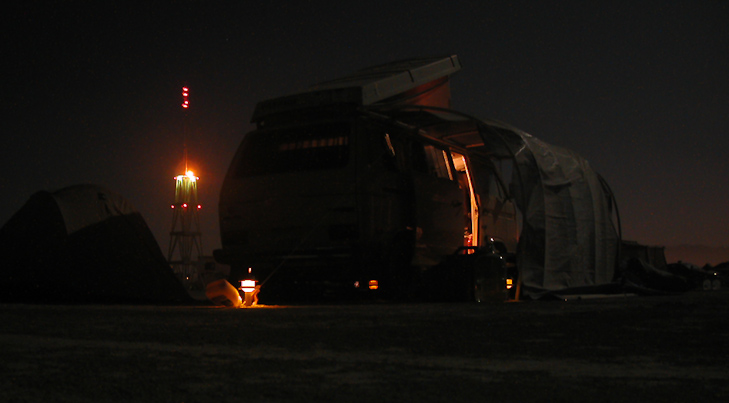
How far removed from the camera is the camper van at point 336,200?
9.89 metres

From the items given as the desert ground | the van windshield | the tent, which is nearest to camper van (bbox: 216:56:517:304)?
the van windshield

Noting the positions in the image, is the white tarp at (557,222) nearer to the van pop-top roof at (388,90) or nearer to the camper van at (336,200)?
the camper van at (336,200)

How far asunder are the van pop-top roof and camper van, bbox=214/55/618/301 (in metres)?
0.03

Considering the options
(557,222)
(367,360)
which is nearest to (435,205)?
(557,222)

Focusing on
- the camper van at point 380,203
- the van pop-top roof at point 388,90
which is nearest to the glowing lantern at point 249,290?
the camper van at point 380,203

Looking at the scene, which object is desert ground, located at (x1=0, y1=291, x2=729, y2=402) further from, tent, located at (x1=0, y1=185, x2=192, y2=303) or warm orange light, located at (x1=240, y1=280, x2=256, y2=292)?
tent, located at (x1=0, y1=185, x2=192, y2=303)

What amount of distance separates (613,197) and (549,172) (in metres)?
3.74

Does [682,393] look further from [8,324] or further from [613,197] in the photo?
[613,197]

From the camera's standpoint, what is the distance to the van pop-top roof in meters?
10.3

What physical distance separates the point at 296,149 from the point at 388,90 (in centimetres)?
Answer: 175

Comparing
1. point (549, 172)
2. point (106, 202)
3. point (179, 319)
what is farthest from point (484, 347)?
point (106, 202)

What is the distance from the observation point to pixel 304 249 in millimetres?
10000

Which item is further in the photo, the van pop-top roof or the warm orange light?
the van pop-top roof

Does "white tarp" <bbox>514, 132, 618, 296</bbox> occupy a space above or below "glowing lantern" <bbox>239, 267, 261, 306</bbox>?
above
